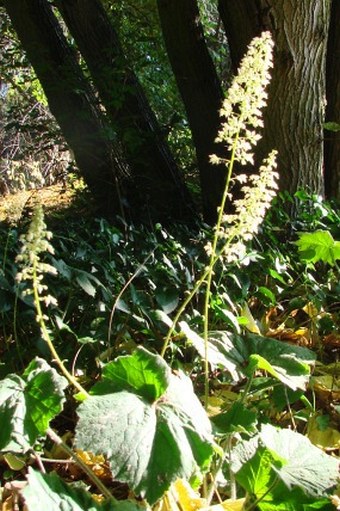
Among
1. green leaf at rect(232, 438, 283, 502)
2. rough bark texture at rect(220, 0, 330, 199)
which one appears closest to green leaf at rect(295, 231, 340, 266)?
green leaf at rect(232, 438, 283, 502)

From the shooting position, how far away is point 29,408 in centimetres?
124

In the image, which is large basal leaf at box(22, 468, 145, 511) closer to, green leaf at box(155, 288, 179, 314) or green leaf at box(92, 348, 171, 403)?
green leaf at box(92, 348, 171, 403)

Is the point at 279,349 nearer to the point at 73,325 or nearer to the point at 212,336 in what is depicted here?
the point at 212,336

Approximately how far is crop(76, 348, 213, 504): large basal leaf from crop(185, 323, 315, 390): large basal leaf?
0.21m

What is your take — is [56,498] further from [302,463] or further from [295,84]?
[295,84]

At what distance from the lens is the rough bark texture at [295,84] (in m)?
2.85

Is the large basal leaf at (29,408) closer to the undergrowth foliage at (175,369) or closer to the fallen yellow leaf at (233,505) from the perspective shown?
the undergrowth foliage at (175,369)

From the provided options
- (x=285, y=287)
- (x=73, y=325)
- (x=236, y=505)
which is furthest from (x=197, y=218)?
(x=236, y=505)

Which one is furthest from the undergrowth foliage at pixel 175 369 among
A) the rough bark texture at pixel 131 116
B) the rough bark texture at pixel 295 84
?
the rough bark texture at pixel 131 116

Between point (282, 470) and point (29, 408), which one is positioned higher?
point (29, 408)

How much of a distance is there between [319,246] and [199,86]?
1.99m

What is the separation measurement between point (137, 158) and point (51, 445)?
2.36 meters

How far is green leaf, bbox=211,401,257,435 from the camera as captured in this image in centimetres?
138

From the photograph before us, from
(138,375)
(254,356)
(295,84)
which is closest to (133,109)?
(295,84)
